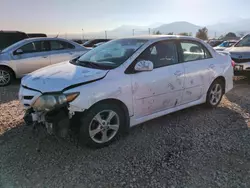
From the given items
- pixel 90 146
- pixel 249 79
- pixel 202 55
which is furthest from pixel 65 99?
pixel 249 79

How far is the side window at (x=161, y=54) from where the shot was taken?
3.84m

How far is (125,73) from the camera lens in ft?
11.4

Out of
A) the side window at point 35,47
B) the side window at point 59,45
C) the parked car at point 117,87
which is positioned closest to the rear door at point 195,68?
the parked car at point 117,87

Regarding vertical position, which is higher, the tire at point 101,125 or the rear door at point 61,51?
the rear door at point 61,51

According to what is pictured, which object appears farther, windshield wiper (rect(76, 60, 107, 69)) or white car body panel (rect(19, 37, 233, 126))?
windshield wiper (rect(76, 60, 107, 69))

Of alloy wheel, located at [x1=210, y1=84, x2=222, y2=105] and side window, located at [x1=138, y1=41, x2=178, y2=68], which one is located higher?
side window, located at [x1=138, y1=41, x2=178, y2=68]

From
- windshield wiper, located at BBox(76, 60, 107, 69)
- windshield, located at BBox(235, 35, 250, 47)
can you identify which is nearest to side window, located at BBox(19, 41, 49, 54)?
windshield wiper, located at BBox(76, 60, 107, 69)

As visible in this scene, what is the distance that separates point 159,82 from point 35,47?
17.8 feet

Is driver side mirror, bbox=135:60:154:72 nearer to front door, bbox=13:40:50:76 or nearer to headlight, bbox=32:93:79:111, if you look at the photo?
headlight, bbox=32:93:79:111

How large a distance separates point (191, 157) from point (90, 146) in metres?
1.37

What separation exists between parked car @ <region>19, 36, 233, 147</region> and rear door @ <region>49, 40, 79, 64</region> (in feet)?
13.0

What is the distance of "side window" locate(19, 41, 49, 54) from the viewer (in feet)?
25.3

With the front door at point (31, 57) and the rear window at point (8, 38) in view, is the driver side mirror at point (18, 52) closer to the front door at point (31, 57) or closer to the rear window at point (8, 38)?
the front door at point (31, 57)

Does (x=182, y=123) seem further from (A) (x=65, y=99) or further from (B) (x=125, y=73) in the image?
(A) (x=65, y=99)
